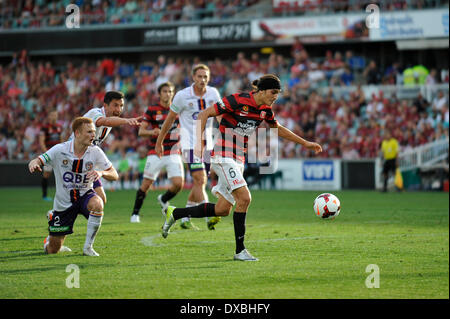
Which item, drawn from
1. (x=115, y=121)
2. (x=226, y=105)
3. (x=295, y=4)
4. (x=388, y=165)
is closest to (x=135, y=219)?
(x=115, y=121)

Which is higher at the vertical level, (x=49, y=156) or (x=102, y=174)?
(x=49, y=156)

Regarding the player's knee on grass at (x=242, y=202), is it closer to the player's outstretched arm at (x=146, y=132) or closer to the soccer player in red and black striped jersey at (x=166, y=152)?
the player's outstretched arm at (x=146, y=132)

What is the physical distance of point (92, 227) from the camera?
8969mm

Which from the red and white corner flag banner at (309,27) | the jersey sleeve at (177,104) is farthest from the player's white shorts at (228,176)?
the red and white corner flag banner at (309,27)

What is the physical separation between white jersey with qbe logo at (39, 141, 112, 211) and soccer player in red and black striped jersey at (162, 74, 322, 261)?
1.44 m

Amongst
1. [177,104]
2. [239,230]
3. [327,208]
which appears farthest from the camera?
[177,104]

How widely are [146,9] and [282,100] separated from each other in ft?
33.2

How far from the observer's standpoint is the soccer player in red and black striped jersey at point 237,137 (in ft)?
28.7

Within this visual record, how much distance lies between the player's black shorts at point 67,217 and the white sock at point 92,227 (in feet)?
0.52

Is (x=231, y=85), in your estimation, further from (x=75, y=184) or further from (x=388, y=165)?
(x=75, y=184)

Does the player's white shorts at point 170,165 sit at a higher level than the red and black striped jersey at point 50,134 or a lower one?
lower

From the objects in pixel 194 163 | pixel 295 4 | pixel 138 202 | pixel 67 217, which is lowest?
pixel 138 202

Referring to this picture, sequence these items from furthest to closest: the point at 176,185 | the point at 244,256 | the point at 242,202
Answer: the point at 176,185
the point at 242,202
the point at 244,256
